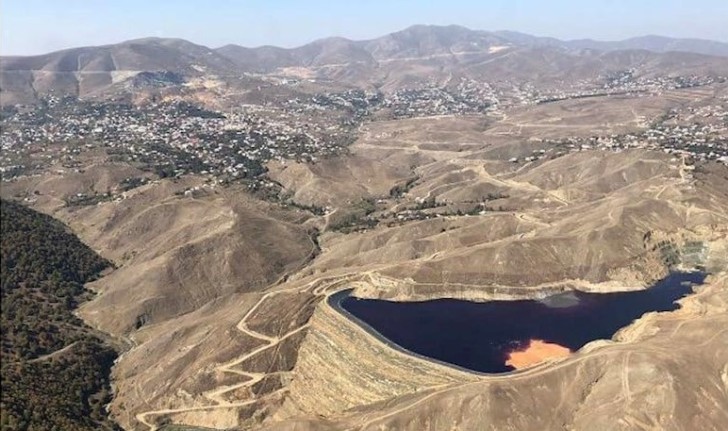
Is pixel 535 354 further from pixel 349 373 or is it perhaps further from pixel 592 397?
pixel 349 373

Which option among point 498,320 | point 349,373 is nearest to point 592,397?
point 498,320

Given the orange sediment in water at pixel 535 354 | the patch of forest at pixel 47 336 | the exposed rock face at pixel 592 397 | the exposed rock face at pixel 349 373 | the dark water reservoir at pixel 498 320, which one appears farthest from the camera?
the dark water reservoir at pixel 498 320

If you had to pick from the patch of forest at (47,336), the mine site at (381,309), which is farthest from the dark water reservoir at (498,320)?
the patch of forest at (47,336)

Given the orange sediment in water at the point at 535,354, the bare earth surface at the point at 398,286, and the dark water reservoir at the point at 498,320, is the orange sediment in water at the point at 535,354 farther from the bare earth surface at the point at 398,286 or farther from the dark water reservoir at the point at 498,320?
the dark water reservoir at the point at 498,320

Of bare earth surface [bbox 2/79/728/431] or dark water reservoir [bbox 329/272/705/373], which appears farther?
dark water reservoir [bbox 329/272/705/373]

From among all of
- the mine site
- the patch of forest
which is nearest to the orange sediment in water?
the mine site

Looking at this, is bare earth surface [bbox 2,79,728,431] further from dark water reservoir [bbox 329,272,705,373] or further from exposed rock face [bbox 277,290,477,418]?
dark water reservoir [bbox 329,272,705,373]
